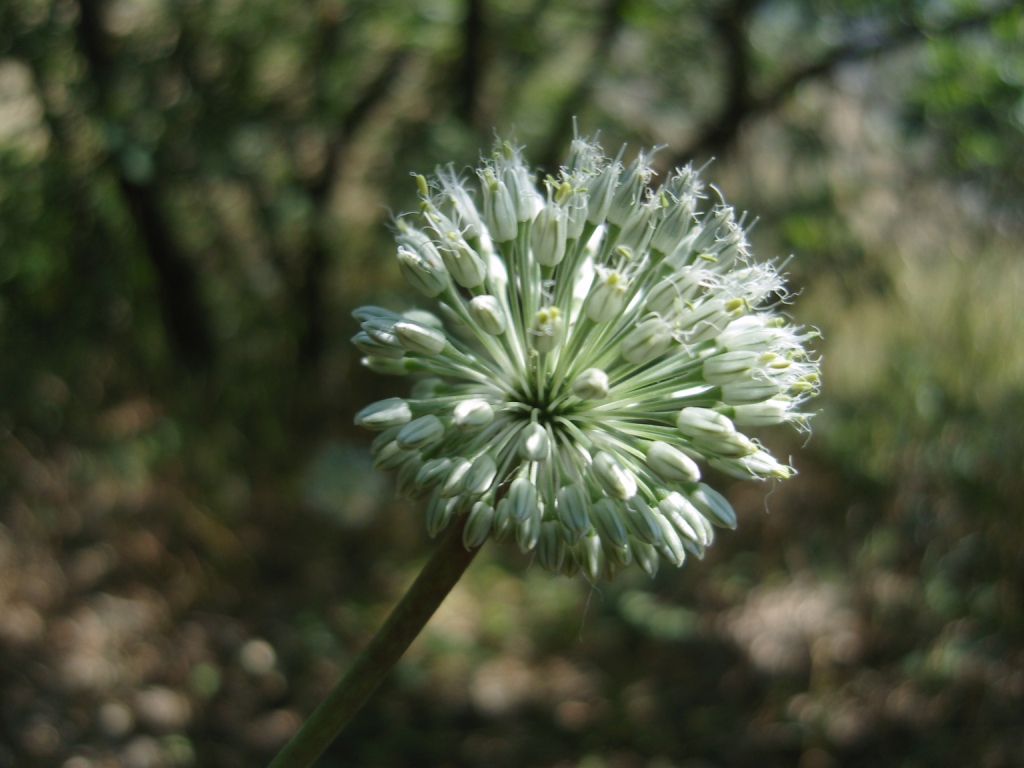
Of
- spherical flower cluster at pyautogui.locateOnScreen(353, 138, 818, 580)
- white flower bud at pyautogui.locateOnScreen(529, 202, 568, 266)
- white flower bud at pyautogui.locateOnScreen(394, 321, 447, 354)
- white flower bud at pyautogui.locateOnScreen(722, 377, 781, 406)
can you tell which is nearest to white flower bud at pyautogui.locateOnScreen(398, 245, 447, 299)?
spherical flower cluster at pyautogui.locateOnScreen(353, 138, 818, 580)

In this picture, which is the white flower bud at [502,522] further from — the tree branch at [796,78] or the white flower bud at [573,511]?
the tree branch at [796,78]

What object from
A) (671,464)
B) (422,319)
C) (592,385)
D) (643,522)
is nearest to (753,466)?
(671,464)

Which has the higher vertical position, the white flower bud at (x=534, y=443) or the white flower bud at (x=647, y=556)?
the white flower bud at (x=534, y=443)

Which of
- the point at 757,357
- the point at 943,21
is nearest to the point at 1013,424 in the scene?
the point at 943,21

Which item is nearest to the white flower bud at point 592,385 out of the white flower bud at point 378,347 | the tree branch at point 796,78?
the white flower bud at point 378,347

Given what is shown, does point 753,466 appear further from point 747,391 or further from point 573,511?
point 573,511

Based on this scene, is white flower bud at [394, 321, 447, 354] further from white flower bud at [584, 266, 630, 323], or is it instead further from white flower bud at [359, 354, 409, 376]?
white flower bud at [584, 266, 630, 323]
